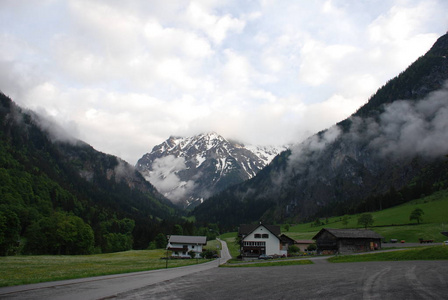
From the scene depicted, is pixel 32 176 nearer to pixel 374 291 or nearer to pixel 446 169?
pixel 374 291

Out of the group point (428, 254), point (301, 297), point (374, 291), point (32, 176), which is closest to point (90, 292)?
point (301, 297)

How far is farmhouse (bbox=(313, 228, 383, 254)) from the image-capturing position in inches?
3258

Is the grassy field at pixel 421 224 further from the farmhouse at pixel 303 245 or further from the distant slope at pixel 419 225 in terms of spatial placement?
the farmhouse at pixel 303 245

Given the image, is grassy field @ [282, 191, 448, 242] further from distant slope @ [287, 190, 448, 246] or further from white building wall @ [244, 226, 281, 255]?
white building wall @ [244, 226, 281, 255]

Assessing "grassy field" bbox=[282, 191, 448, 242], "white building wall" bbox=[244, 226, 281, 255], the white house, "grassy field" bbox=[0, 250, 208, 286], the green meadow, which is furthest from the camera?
the white house

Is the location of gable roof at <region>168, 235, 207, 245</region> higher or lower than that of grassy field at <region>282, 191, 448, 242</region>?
lower

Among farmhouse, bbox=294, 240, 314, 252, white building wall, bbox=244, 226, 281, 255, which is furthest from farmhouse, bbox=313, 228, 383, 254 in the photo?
farmhouse, bbox=294, 240, 314, 252

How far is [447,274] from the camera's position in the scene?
83.6 feet

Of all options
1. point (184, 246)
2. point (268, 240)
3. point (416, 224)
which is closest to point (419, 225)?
point (416, 224)

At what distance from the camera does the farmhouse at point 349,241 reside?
82.8m

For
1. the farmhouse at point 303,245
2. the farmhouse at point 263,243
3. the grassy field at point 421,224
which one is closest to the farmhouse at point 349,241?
the farmhouse at point 263,243

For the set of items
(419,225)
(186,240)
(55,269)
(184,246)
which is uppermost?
(419,225)

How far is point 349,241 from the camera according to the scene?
275ft

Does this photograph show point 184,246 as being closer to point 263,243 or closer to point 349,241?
point 263,243
